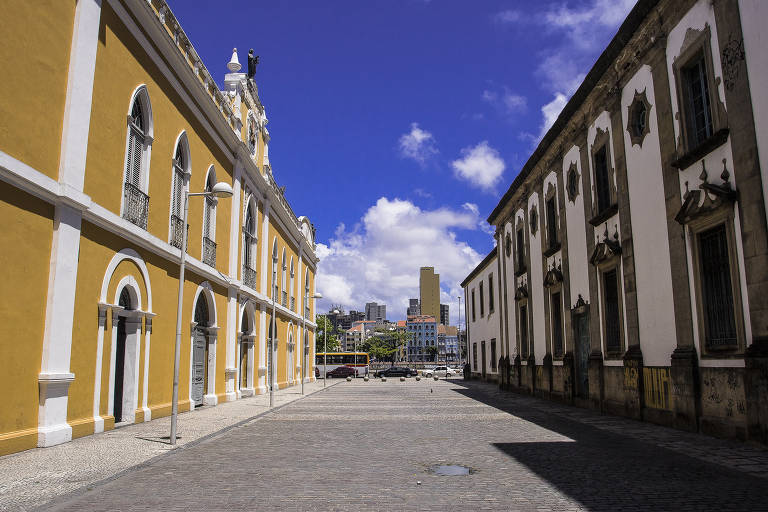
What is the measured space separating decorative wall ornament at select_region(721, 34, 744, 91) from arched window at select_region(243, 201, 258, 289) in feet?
60.5

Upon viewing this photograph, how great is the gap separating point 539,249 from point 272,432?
1454cm

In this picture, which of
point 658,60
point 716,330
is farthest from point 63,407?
point 658,60

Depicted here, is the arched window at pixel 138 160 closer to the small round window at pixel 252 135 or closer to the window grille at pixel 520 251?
the small round window at pixel 252 135

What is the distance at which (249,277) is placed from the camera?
2505cm

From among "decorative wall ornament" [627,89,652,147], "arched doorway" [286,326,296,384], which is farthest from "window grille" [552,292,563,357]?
"arched doorway" [286,326,296,384]

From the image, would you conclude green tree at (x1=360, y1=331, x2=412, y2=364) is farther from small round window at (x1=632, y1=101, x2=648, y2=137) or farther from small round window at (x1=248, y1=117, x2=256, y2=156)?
small round window at (x1=632, y1=101, x2=648, y2=137)

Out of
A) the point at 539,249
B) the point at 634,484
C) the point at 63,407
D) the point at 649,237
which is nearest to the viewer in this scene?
the point at 634,484

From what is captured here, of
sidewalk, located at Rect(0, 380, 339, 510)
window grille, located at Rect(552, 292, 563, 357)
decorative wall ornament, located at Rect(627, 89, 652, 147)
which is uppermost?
decorative wall ornament, located at Rect(627, 89, 652, 147)

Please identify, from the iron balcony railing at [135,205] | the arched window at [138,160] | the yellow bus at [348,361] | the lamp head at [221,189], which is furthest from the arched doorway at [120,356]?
the yellow bus at [348,361]

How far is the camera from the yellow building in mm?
9430

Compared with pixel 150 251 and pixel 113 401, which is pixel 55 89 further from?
pixel 113 401

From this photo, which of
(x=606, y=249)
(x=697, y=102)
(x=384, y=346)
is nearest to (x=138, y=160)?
(x=606, y=249)

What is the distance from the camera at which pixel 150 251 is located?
48.6ft

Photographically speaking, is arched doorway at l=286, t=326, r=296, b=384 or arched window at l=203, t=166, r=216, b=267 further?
arched doorway at l=286, t=326, r=296, b=384
